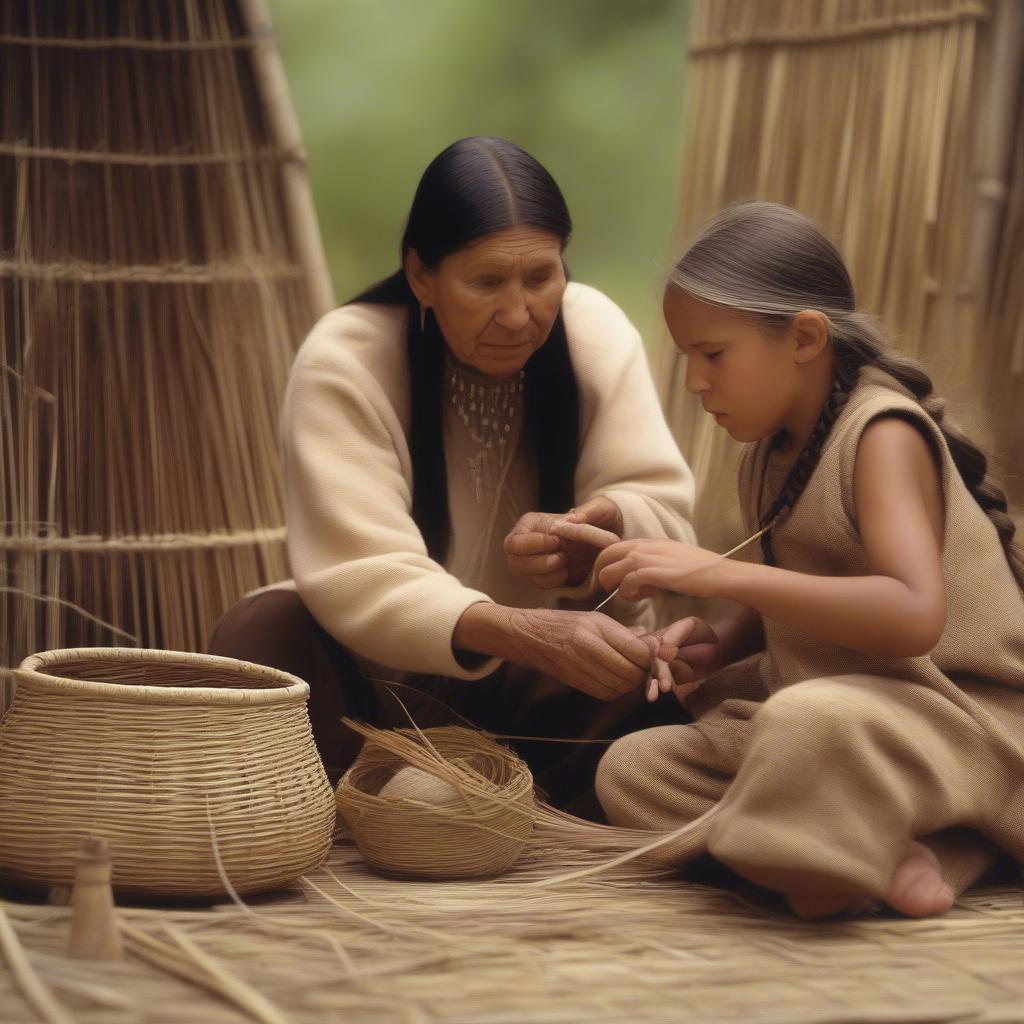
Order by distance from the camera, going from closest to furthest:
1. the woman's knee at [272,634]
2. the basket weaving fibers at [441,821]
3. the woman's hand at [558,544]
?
1. the basket weaving fibers at [441,821]
2. the woman's hand at [558,544]
3. the woman's knee at [272,634]

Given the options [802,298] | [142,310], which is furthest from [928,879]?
[142,310]

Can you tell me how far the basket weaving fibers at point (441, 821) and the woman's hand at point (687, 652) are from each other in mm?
238

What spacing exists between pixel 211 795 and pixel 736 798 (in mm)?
596

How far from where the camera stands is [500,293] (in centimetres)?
204

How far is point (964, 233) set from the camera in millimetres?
2730

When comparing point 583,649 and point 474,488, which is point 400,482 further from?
point 583,649

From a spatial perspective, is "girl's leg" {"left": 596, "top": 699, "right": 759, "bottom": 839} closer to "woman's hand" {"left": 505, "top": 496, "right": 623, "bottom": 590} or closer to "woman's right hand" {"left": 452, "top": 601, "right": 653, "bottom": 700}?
"woman's right hand" {"left": 452, "top": 601, "right": 653, "bottom": 700}

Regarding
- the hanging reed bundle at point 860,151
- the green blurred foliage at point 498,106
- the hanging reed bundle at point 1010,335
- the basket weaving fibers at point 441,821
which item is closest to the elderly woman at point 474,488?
the basket weaving fibers at point 441,821

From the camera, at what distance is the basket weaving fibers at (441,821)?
186 cm

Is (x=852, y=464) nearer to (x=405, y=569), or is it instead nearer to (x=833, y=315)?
(x=833, y=315)

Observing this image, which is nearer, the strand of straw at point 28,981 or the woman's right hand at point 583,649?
the strand of straw at point 28,981

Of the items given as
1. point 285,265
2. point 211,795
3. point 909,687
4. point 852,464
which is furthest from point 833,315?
point 285,265

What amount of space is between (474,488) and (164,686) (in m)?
0.63

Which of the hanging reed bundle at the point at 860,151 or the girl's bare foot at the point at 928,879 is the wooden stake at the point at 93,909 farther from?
the hanging reed bundle at the point at 860,151
